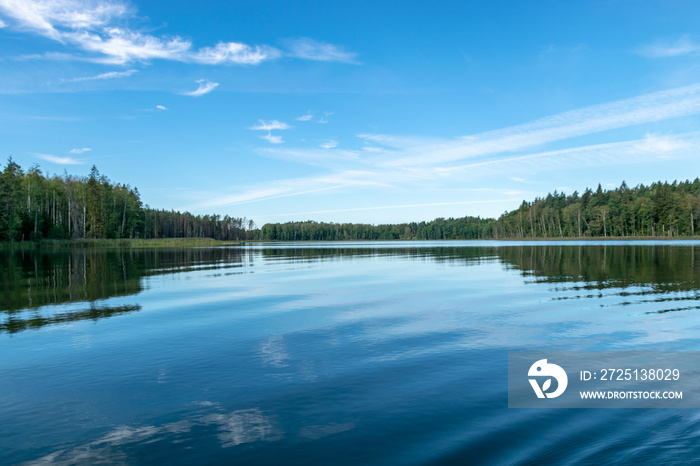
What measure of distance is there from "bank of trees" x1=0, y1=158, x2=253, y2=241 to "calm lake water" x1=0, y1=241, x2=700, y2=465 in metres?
92.3

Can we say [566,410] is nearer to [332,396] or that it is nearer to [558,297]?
[332,396]

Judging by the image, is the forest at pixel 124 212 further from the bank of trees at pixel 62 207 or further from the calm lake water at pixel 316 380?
the calm lake water at pixel 316 380

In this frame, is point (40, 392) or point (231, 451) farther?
point (40, 392)

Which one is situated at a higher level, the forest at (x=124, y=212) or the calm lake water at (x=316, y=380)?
the forest at (x=124, y=212)

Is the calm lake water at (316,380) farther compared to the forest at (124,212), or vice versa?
the forest at (124,212)

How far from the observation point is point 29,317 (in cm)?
1611

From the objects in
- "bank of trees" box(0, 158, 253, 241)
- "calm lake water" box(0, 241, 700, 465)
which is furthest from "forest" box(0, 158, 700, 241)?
"calm lake water" box(0, 241, 700, 465)

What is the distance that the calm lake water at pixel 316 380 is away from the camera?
20.4ft

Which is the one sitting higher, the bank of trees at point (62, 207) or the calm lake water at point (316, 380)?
the bank of trees at point (62, 207)

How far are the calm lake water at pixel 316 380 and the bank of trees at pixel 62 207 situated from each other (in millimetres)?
92310

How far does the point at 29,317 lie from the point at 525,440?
1786 centimetres

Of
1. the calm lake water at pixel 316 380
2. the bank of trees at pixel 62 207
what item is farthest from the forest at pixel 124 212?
the calm lake water at pixel 316 380

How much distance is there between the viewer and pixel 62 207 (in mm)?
115938

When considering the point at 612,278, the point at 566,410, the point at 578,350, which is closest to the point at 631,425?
the point at 566,410
